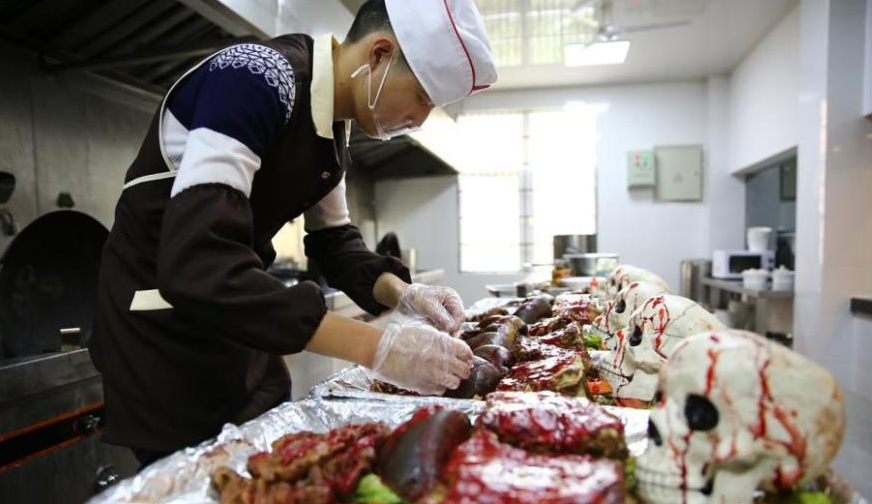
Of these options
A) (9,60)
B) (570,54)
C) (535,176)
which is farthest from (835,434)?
(535,176)

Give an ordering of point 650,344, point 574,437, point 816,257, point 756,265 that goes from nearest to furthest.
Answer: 1. point 574,437
2. point 650,344
3. point 816,257
4. point 756,265

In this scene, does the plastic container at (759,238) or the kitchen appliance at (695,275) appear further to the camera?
the kitchen appliance at (695,275)

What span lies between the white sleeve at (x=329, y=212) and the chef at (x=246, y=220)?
0.29 meters

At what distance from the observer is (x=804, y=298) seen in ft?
14.6

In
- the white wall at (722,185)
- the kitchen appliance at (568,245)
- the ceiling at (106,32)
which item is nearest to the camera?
the ceiling at (106,32)

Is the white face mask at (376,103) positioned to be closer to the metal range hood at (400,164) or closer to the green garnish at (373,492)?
the green garnish at (373,492)

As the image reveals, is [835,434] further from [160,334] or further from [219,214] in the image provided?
[160,334]

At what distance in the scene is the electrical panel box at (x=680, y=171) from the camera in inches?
289

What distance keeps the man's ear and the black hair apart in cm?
3

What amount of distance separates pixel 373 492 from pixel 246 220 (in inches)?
21.1

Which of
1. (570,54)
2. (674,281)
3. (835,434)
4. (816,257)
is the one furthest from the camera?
(674,281)

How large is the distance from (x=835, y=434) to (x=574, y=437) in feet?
1.21

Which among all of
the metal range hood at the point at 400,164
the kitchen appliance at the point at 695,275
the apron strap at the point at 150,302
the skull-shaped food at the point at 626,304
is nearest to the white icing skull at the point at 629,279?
the skull-shaped food at the point at 626,304

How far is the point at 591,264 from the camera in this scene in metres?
5.23
